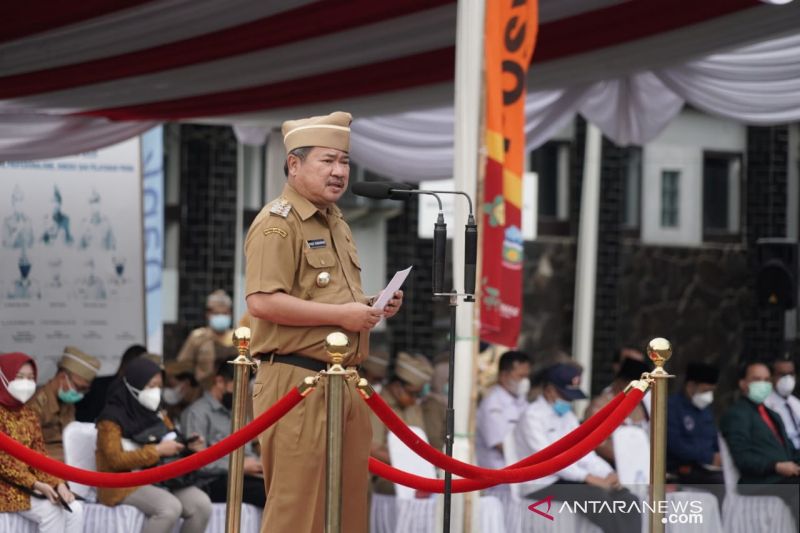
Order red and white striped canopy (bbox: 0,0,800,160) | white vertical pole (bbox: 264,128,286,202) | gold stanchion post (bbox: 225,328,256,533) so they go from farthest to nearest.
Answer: white vertical pole (bbox: 264,128,286,202), red and white striped canopy (bbox: 0,0,800,160), gold stanchion post (bbox: 225,328,256,533)

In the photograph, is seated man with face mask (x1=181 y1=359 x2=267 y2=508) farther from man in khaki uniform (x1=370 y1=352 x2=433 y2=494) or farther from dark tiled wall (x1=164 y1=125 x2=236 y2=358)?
dark tiled wall (x1=164 y1=125 x2=236 y2=358)

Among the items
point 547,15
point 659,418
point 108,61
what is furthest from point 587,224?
point 659,418

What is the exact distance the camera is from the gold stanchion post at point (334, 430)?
14.3 feet

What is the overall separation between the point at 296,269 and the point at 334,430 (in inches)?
21.8

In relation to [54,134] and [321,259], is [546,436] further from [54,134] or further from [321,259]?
[321,259]

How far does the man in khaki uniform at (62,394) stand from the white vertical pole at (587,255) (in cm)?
667

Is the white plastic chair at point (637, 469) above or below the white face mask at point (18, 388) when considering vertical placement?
below

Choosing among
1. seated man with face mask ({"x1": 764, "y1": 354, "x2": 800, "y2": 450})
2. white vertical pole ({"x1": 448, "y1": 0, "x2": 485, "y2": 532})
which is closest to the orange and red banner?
white vertical pole ({"x1": 448, "y1": 0, "x2": 485, "y2": 532})

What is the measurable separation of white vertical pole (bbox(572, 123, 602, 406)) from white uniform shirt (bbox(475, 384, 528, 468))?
5.08 m

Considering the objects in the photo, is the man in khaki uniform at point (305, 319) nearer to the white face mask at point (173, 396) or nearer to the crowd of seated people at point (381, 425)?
the crowd of seated people at point (381, 425)

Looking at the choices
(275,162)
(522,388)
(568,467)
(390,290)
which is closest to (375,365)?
(522,388)

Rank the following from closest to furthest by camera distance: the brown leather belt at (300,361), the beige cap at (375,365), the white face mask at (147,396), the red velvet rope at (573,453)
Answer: the brown leather belt at (300,361) → the red velvet rope at (573,453) → the white face mask at (147,396) → the beige cap at (375,365)

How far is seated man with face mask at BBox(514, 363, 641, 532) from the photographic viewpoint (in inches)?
283

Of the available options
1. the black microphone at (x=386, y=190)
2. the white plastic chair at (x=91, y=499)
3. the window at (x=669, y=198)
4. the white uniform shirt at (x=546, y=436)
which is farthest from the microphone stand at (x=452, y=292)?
the window at (x=669, y=198)
